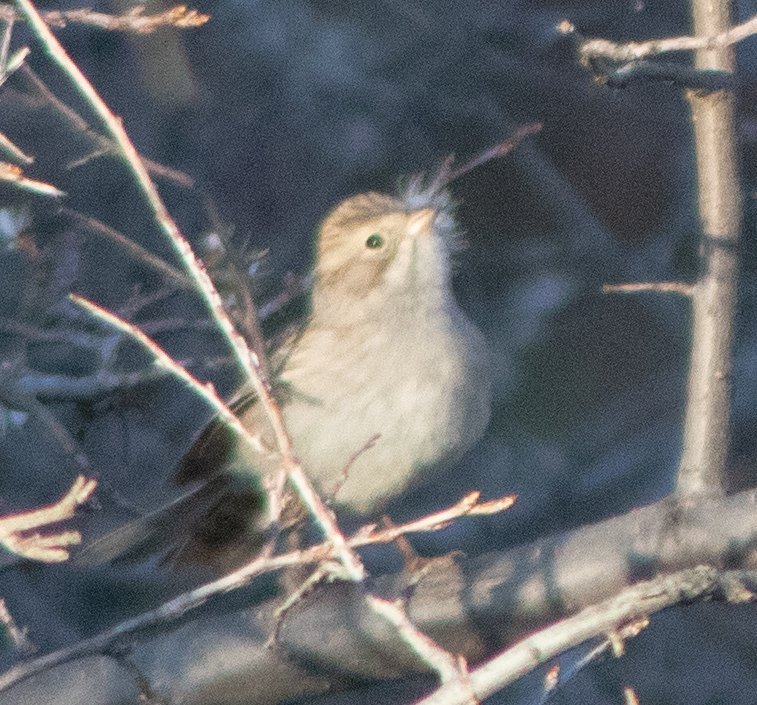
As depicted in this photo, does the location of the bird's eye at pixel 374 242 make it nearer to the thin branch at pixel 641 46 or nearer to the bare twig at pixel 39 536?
the thin branch at pixel 641 46

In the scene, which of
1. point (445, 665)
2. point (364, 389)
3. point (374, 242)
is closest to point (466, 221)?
point (374, 242)

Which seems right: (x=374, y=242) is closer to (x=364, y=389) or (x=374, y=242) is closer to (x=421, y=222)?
(x=421, y=222)

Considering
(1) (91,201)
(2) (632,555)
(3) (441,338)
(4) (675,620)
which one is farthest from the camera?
(4) (675,620)

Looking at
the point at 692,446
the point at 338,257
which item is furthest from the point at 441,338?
the point at 692,446

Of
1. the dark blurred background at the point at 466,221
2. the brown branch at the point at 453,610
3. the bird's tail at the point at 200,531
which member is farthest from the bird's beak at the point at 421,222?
the brown branch at the point at 453,610

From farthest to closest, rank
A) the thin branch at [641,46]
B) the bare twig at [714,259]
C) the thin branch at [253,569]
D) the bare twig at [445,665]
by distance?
the bare twig at [714,259] < the thin branch at [641,46] < the thin branch at [253,569] < the bare twig at [445,665]

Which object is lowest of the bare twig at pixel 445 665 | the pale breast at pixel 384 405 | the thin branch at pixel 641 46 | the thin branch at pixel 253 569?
the bare twig at pixel 445 665

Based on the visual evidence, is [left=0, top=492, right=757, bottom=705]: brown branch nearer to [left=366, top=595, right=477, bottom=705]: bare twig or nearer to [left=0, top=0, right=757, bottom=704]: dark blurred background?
[left=366, top=595, right=477, bottom=705]: bare twig

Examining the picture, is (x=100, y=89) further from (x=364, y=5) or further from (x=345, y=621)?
(x=345, y=621)
